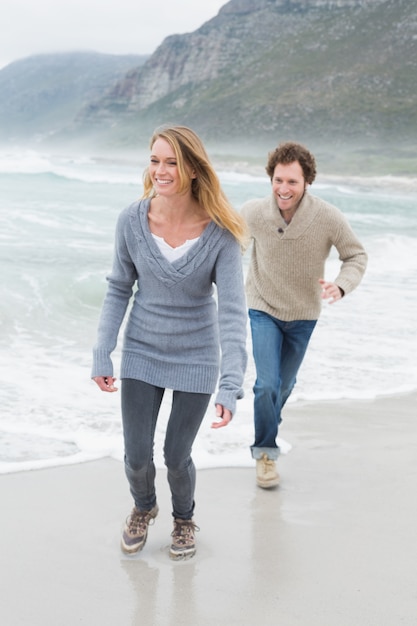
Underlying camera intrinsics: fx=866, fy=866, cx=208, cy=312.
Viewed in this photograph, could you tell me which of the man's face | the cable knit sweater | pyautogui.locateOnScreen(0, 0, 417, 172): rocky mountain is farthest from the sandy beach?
pyautogui.locateOnScreen(0, 0, 417, 172): rocky mountain

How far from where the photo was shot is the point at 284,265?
14.7 feet

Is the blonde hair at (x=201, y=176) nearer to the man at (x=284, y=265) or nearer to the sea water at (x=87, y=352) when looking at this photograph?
the man at (x=284, y=265)

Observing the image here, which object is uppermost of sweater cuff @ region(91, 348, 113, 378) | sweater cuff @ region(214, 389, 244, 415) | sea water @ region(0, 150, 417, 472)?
sweater cuff @ region(91, 348, 113, 378)

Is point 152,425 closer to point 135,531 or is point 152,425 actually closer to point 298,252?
point 135,531

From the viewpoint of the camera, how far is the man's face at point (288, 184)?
14.6ft

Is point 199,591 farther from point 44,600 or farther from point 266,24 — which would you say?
point 266,24

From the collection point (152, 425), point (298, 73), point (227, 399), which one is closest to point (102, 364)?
point (152, 425)

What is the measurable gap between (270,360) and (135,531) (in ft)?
4.26

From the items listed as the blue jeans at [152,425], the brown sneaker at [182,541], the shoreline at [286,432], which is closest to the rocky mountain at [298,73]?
the shoreline at [286,432]

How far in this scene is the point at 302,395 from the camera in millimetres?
6531

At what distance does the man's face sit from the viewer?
14.6ft

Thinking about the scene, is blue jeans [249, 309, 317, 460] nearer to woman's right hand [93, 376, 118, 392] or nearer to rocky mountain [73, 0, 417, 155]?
woman's right hand [93, 376, 118, 392]

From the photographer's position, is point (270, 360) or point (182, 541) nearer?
point (182, 541)

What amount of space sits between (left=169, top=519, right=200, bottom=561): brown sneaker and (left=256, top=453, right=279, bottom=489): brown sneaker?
96 centimetres
